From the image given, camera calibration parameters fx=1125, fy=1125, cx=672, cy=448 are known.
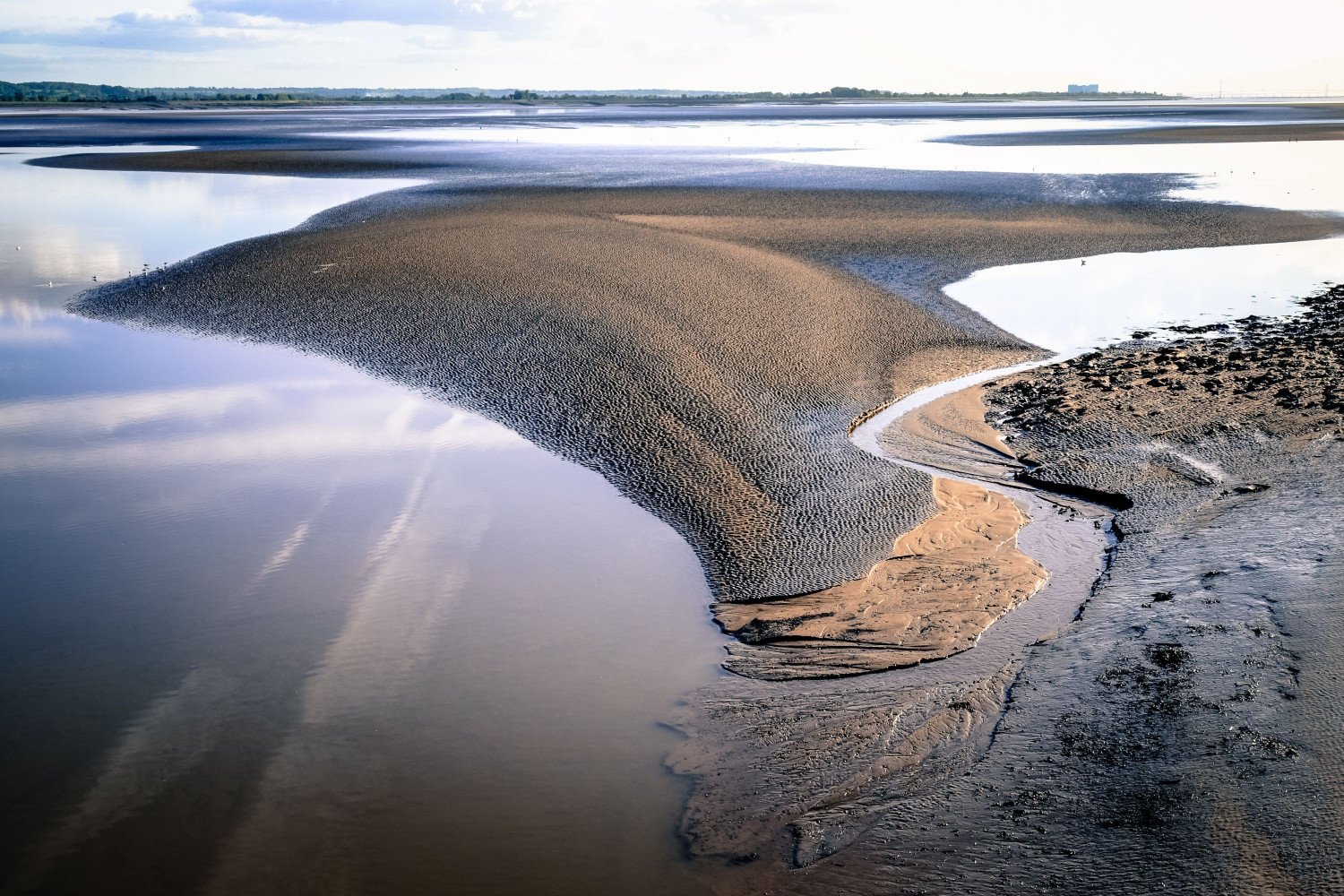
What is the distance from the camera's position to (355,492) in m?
10.1

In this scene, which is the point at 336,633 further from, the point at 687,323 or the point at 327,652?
the point at 687,323

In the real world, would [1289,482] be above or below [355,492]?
above

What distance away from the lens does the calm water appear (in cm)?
550

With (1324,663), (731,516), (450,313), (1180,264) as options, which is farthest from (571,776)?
(1180,264)

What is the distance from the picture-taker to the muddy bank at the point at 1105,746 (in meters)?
5.17

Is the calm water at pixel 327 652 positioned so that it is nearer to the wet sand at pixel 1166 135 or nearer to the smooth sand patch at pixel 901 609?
the smooth sand patch at pixel 901 609

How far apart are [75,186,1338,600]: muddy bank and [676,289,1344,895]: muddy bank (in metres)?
1.72

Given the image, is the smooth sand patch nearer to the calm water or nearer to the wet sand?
the calm water

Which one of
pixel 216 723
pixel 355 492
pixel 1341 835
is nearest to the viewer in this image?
pixel 1341 835

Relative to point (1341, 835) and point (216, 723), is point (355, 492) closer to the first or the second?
point (216, 723)

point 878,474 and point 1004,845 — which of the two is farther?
point 878,474

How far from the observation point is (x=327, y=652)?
23.9 feet

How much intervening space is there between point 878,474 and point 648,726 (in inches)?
175

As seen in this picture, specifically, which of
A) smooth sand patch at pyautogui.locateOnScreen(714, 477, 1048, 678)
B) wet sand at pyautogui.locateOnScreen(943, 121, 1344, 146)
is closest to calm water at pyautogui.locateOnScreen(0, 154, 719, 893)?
smooth sand patch at pyautogui.locateOnScreen(714, 477, 1048, 678)
